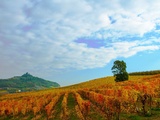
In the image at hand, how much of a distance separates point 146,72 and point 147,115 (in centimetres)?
9293

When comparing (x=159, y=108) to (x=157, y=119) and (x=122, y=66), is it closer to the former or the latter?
(x=157, y=119)

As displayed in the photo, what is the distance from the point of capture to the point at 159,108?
891 inches

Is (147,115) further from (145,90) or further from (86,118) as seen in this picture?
(86,118)

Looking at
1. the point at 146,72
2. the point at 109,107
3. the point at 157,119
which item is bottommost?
the point at 157,119

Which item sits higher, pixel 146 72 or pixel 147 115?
pixel 146 72

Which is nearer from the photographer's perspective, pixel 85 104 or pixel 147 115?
pixel 147 115

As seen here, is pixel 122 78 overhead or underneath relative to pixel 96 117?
overhead

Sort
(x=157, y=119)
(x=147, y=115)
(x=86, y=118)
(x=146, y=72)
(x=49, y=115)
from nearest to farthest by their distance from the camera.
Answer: (x=157, y=119) < (x=147, y=115) < (x=86, y=118) < (x=49, y=115) < (x=146, y=72)

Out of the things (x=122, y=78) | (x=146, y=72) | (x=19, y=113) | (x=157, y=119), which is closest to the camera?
(x=157, y=119)

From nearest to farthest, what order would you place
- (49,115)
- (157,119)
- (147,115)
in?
(157,119) < (147,115) < (49,115)

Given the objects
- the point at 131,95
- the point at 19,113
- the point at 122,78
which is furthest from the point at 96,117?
the point at 122,78

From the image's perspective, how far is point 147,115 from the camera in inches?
792

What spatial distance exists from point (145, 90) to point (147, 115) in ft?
10.9

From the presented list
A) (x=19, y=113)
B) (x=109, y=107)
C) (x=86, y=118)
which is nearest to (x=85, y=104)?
(x=86, y=118)
